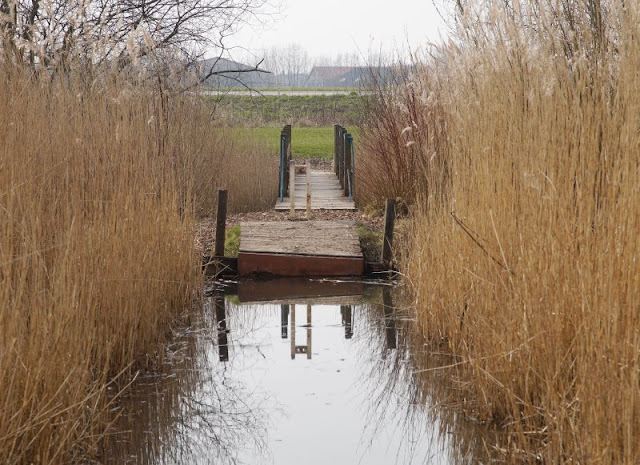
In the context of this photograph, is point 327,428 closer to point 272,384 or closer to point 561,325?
point 272,384

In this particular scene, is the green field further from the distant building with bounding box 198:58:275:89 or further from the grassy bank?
the distant building with bounding box 198:58:275:89

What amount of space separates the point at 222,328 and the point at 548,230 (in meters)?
3.02

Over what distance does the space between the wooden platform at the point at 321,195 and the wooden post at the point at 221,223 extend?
110 inches

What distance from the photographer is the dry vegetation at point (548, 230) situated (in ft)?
9.59

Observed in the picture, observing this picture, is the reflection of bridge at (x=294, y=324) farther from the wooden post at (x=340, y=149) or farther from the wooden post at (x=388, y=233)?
the wooden post at (x=340, y=149)

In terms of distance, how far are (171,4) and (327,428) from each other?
6201 mm

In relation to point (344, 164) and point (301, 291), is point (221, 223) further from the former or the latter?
point (344, 164)

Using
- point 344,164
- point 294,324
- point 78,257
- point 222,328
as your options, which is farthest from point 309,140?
point 78,257

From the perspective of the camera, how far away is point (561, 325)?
3.35 m

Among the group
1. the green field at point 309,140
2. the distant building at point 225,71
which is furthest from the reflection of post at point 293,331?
the green field at point 309,140

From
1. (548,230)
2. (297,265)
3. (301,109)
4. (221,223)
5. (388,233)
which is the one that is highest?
(301,109)

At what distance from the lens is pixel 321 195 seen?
39.4 ft

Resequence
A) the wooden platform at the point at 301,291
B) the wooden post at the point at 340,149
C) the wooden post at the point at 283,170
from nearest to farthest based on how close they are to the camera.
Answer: the wooden platform at the point at 301,291, the wooden post at the point at 283,170, the wooden post at the point at 340,149

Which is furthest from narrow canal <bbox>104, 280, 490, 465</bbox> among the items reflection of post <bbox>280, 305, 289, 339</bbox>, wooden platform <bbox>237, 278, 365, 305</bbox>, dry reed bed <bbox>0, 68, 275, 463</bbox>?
wooden platform <bbox>237, 278, 365, 305</bbox>
